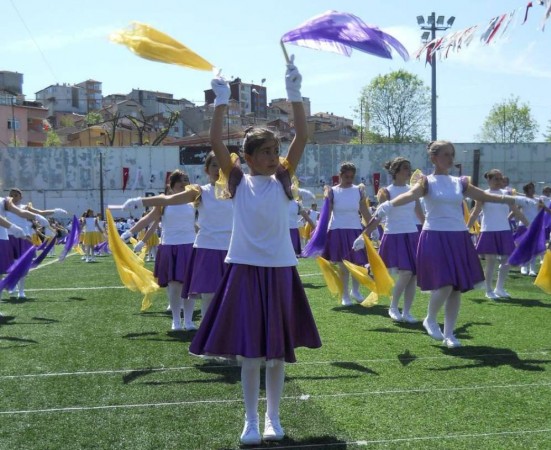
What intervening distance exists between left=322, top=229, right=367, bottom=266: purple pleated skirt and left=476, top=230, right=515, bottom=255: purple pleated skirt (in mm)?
2172

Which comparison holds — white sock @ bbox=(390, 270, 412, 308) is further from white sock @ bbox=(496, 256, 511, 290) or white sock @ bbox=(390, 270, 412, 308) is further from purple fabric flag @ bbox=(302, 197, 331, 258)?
white sock @ bbox=(496, 256, 511, 290)

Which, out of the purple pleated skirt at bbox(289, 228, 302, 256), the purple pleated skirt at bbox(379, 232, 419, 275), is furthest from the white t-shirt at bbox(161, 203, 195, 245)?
the purple pleated skirt at bbox(289, 228, 302, 256)

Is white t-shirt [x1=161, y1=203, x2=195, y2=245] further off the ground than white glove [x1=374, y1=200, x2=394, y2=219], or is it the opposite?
white glove [x1=374, y1=200, x2=394, y2=219]

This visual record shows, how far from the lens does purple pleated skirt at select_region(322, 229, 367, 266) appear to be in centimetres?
1156

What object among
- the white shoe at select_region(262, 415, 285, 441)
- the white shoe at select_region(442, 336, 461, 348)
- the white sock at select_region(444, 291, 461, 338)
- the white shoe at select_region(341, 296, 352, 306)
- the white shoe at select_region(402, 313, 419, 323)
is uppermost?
the white sock at select_region(444, 291, 461, 338)

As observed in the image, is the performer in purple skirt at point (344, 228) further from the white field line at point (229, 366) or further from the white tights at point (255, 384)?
the white tights at point (255, 384)

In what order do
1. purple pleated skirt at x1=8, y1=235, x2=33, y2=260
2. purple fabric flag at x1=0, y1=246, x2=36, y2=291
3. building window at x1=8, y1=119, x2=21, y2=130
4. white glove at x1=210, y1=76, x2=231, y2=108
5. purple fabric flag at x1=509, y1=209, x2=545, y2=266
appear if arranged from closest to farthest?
white glove at x1=210, y1=76, x2=231, y2=108
purple fabric flag at x1=0, y1=246, x2=36, y2=291
purple fabric flag at x1=509, y1=209, x2=545, y2=266
purple pleated skirt at x1=8, y1=235, x2=33, y2=260
building window at x1=8, y1=119, x2=21, y2=130

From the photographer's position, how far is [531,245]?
11273 millimetres

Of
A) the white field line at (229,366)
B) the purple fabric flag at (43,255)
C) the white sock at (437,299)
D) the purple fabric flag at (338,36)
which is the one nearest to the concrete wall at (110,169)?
the purple fabric flag at (43,255)

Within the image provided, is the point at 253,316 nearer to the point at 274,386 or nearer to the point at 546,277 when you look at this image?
the point at 274,386

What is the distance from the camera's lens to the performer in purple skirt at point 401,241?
10.1 meters

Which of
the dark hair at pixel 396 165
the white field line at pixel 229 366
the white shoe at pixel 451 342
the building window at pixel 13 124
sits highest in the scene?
the building window at pixel 13 124

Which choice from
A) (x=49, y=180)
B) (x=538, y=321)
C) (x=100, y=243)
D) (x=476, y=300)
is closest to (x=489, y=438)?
(x=538, y=321)

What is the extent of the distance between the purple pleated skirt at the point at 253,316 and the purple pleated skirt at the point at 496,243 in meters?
8.10
